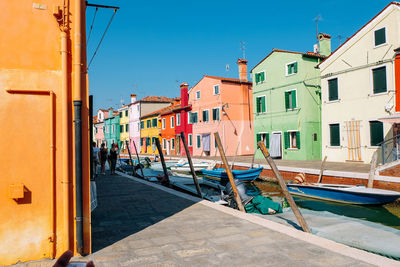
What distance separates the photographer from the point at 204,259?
14.5 ft

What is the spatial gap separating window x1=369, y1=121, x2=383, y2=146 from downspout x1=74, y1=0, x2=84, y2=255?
706 inches

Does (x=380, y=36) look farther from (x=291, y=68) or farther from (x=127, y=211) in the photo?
(x=127, y=211)

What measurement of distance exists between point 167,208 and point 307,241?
374 centimetres

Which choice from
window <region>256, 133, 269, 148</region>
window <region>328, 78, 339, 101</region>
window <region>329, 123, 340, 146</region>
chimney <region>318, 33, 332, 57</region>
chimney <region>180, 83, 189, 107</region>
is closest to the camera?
window <region>329, 123, 340, 146</region>

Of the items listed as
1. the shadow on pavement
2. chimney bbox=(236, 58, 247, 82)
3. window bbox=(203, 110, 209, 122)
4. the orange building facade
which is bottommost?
the shadow on pavement

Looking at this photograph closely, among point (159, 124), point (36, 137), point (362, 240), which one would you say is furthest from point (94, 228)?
point (159, 124)

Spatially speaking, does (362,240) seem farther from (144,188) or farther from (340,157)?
(340,157)

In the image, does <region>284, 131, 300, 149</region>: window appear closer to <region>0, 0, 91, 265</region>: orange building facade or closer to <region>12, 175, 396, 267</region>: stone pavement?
<region>12, 175, 396, 267</region>: stone pavement

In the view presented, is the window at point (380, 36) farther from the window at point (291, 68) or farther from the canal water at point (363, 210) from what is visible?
the canal water at point (363, 210)

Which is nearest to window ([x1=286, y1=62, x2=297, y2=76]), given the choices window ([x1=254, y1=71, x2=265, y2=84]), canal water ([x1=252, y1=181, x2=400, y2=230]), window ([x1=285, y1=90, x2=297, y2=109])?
window ([x1=285, y1=90, x2=297, y2=109])

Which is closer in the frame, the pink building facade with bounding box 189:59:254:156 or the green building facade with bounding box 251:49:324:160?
the green building facade with bounding box 251:49:324:160

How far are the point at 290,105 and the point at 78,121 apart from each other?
22418mm

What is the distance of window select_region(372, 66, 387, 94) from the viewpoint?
18089 mm

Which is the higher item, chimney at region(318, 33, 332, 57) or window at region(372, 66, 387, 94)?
chimney at region(318, 33, 332, 57)
